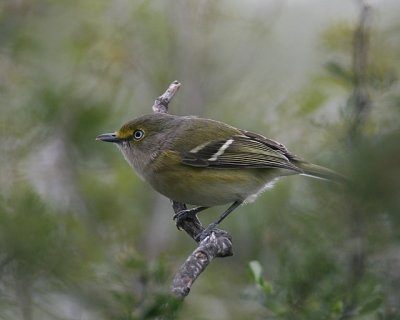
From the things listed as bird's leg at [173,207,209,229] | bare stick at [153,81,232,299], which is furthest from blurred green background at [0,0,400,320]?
bird's leg at [173,207,209,229]

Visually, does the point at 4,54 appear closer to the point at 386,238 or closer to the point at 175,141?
the point at 175,141

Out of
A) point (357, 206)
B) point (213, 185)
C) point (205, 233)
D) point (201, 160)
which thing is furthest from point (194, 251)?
point (201, 160)

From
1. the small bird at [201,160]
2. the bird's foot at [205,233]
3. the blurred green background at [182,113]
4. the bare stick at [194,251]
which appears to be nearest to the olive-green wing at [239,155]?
the small bird at [201,160]

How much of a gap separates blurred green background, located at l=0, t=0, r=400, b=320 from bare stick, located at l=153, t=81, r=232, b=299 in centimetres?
15

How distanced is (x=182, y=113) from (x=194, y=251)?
9.86 ft

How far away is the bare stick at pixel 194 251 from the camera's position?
2252mm

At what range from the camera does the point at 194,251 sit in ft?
9.19

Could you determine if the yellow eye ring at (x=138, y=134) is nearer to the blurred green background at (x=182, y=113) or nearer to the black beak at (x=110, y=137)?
the black beak at (x=110, y=137)

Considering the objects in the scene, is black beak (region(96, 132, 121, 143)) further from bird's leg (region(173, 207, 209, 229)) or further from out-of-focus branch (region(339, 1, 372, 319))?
out-of-focus branch (region(339, 1, 372, 319))

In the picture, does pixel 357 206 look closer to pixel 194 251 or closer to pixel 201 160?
pixel 194 251

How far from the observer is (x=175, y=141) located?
4.39 metres

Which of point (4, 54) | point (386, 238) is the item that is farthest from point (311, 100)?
point (386, 238)

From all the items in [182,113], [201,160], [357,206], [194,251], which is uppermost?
[182,113]

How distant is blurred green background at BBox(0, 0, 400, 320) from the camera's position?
2.15 meters
